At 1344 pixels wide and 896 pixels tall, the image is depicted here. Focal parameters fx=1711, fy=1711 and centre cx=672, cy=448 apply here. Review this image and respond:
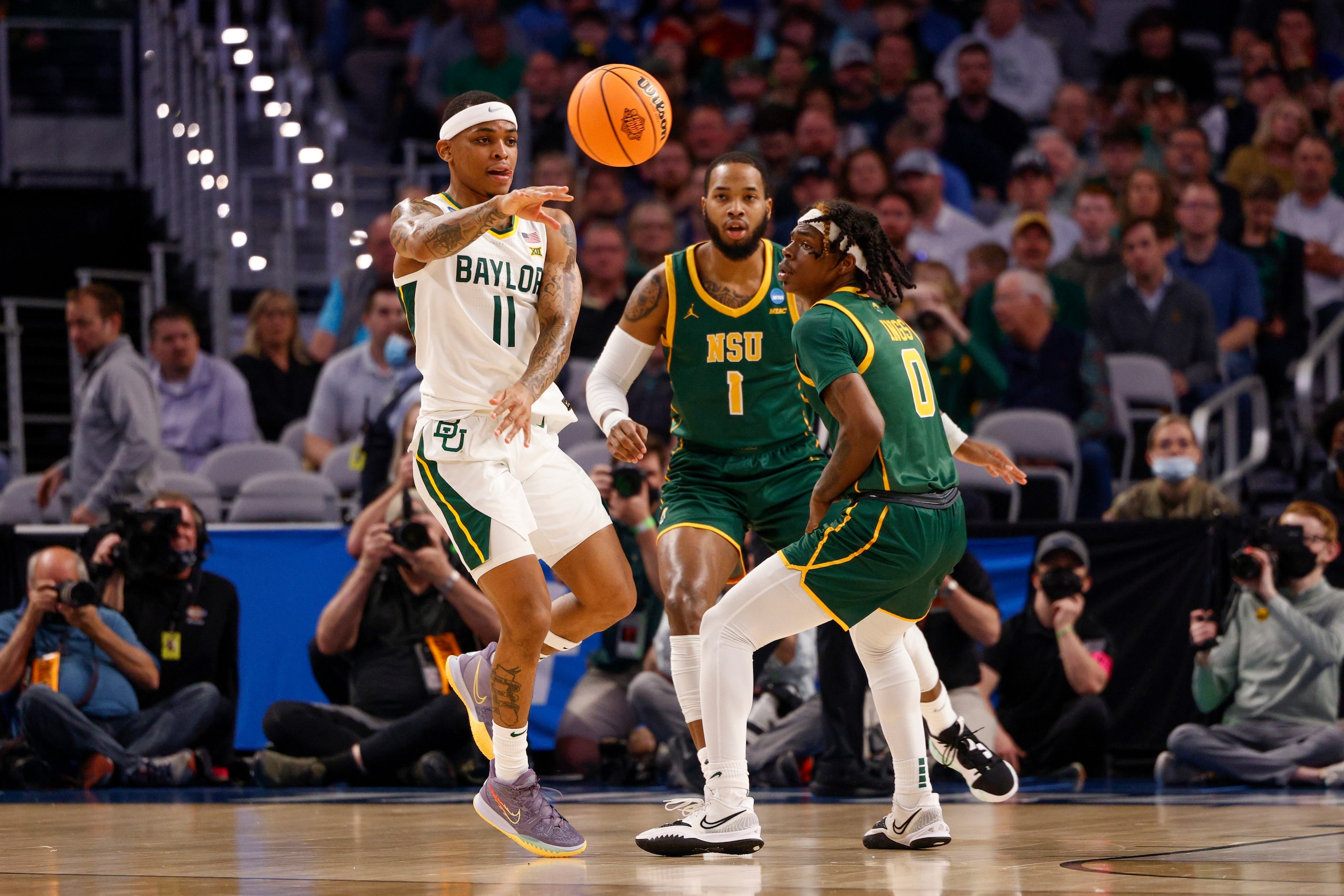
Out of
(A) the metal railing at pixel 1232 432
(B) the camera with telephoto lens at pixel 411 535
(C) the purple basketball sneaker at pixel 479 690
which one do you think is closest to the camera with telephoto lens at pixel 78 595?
(B) the camera with telephoto lens at pixel 411 535

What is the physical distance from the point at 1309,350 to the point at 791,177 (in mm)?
4161

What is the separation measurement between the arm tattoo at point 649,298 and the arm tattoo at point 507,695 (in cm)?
158

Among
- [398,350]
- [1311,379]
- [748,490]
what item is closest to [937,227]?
[1311,379]

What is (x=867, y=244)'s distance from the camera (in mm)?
5750

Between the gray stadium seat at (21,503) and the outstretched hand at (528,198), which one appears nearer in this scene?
the outstretched hand at (528,198)

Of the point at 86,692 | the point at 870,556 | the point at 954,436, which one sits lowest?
the point at 86,692

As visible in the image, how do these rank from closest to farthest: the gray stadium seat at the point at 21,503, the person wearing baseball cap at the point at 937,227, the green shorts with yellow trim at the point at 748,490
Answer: the green shorts with yellow trim at the point at 748,490 → the gray stadium seat at the point at 21,503 → the person wearing baseball cap at the point at 937,227

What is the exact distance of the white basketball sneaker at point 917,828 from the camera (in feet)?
18.6

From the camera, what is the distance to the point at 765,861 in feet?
17.6

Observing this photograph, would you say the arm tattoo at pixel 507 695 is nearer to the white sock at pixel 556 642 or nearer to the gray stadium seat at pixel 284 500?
the white sock at pixel 556 642

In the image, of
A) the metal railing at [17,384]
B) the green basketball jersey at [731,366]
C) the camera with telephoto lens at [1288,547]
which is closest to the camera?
the green basketball jersey at [731,366]

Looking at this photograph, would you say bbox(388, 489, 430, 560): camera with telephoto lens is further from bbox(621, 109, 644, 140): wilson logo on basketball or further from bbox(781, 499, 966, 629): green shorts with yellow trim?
bbox(781, 499, 966, 629): green shorts with yellow trim

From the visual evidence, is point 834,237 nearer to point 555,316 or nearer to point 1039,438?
point 555,316

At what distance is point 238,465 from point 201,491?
0.56 meters
